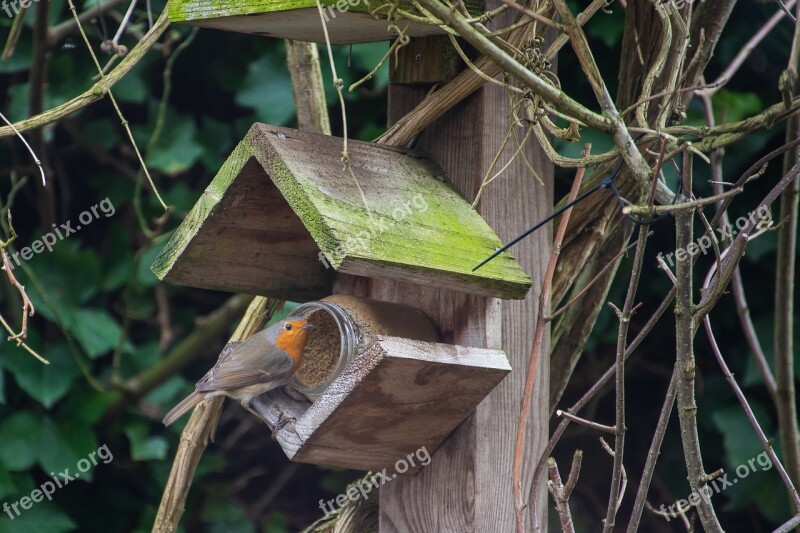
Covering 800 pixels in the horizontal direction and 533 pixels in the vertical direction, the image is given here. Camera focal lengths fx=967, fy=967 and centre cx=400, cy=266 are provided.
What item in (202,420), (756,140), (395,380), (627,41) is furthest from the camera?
(756,140)

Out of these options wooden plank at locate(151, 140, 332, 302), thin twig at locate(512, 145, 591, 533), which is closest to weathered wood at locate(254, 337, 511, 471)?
thin twig at locate(512, 145, 591, 533)

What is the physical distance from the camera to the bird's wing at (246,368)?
2145mm

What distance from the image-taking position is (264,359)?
2143 millimetres

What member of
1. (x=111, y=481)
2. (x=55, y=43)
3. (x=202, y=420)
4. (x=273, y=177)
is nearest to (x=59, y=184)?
(x=55, y=43)

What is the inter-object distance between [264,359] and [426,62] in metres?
0.74

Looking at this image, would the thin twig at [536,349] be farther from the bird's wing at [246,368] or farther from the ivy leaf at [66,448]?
the ivy leaf at [66,448]

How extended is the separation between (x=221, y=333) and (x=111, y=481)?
718mm

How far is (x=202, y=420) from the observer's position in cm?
250

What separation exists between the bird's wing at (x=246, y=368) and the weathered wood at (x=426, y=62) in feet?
2.17

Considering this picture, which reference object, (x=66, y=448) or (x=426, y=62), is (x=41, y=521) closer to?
(x=66, y=448)

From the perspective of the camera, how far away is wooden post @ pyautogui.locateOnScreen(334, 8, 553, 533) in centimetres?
190

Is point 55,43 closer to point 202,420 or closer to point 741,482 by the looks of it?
point 202,420

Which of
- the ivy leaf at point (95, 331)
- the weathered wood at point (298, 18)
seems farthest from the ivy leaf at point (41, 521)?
the weathered wood at point (298, 18)

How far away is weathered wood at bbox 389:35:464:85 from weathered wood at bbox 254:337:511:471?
23.3 inches
